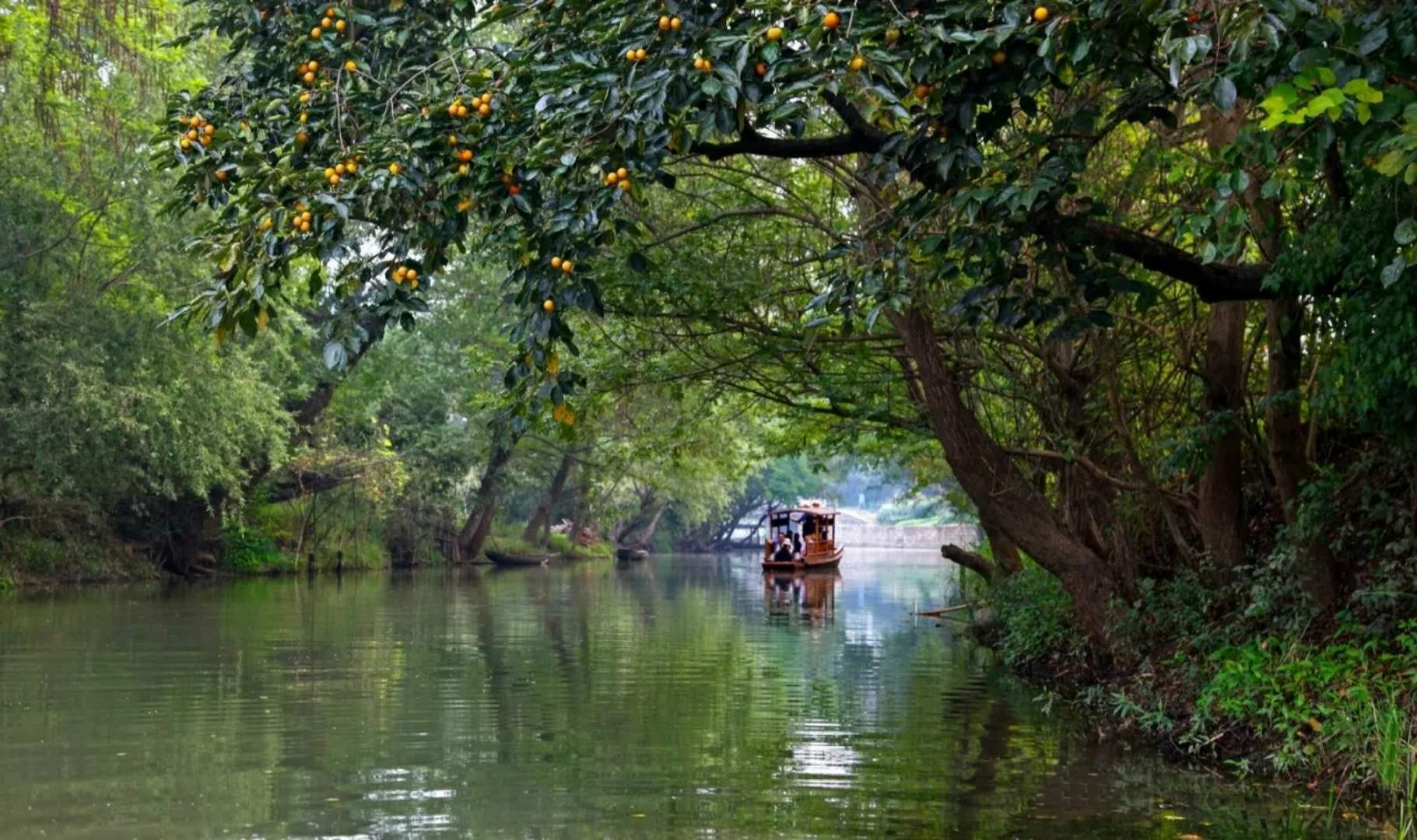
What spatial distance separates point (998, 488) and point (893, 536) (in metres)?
87.6

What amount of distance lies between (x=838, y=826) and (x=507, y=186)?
162 inches

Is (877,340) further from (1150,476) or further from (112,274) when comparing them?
(112,274)

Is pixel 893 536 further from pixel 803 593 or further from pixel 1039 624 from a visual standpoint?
pixel 1039 624

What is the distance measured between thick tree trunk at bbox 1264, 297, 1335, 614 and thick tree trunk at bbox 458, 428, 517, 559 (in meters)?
33.2

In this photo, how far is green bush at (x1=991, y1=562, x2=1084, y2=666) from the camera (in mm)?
15984

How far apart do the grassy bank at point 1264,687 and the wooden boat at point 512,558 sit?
37779 mm

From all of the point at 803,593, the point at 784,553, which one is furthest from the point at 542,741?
the point at 784,553

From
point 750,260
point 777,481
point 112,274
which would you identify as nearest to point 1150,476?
point 750,260

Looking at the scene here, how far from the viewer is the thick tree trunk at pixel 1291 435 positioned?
1125 centimetres

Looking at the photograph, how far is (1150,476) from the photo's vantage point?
14281 millimetres

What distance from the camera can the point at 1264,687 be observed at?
10.6 meters

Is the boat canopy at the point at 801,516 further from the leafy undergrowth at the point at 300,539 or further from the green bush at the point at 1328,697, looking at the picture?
the green bush at the point at 1328,697

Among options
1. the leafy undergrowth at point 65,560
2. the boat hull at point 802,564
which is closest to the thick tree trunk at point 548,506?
the boat hull at point 802,564

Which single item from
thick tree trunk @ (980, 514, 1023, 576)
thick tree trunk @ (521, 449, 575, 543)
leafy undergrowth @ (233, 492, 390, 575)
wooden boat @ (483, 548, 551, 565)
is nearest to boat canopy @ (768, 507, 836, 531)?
thick tree trunk @ (521, 449, 575, 543)
